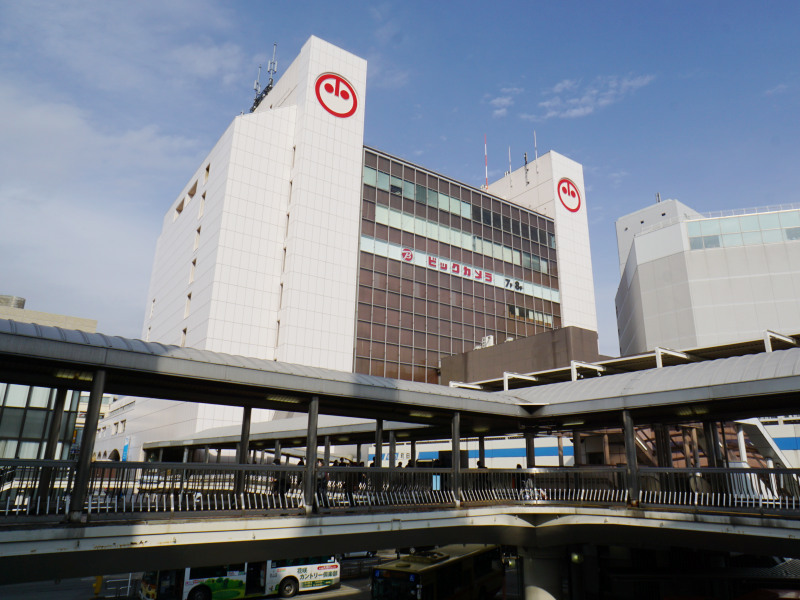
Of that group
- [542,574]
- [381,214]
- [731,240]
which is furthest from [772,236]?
[542,574]

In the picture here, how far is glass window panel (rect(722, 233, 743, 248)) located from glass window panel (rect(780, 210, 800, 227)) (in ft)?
14.9

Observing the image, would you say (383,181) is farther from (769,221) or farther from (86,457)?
(86,457)

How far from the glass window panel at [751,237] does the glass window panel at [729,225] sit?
1.06 metres

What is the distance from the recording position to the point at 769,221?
6181cm

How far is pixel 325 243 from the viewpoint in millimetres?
51188

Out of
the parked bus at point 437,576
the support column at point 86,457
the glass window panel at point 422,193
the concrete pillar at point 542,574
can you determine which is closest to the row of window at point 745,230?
the glass window panel at point 422,193

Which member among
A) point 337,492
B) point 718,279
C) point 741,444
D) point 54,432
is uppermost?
point 718,279

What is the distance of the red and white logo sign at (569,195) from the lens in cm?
7269

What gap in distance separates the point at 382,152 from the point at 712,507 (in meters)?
49.2

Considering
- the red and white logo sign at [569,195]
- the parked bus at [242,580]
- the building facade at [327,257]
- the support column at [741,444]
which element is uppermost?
the red and white logo sign at [569,195]

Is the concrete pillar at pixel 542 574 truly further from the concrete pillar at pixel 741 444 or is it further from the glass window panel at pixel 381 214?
the glass window panel at pixel 381 214

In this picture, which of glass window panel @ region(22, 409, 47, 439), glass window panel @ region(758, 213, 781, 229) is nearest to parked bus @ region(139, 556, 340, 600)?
glass window panel @ region(22, 409, 47, 439)

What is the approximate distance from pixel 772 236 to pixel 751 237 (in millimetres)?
1986

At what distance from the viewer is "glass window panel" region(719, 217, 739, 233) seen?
63.1 metres
